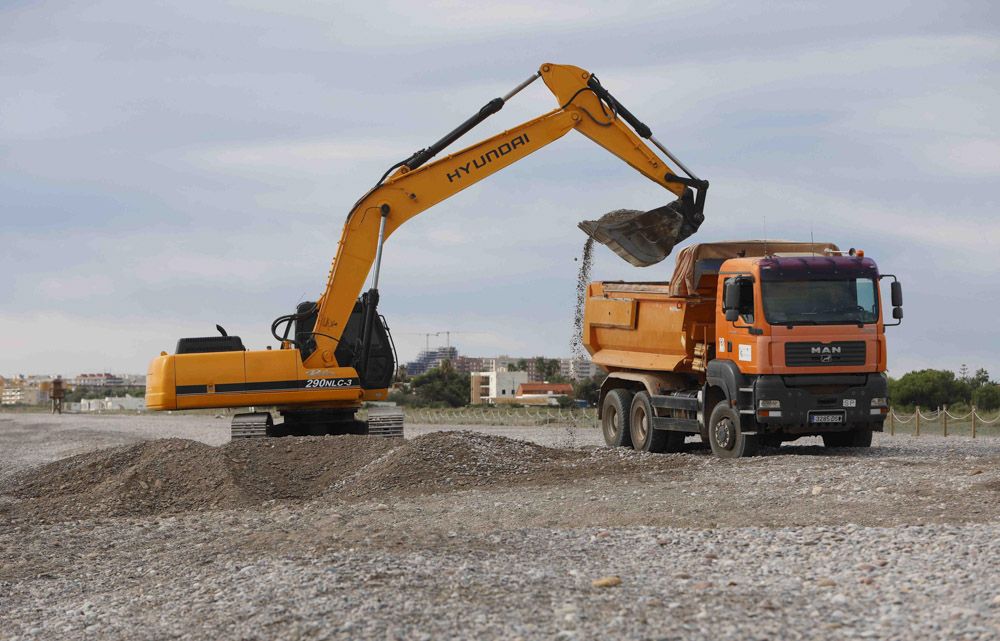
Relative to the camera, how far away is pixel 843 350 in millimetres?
20141

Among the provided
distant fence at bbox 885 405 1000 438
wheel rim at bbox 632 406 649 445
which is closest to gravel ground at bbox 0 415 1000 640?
wheel rim at bbox 632 406 649 445

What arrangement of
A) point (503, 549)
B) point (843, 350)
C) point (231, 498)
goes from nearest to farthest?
point (503, 549) < point (231, 498) < point (843, 350)

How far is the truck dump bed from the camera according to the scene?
21969 mm

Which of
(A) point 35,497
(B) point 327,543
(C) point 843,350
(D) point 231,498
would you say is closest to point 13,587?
(B) point 327,543

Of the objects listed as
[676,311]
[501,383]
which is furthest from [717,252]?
[501,383]

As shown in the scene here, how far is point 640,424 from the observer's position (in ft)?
78.8

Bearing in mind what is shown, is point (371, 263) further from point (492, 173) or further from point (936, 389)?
point (936, 389)

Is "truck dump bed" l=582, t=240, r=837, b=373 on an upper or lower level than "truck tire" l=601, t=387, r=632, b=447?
upper

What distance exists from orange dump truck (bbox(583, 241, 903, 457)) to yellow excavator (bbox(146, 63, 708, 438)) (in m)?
2.24

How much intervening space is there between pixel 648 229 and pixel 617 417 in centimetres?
389

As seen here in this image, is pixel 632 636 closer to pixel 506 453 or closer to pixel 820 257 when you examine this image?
pixel 506 453

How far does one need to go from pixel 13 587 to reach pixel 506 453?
31.0 ft

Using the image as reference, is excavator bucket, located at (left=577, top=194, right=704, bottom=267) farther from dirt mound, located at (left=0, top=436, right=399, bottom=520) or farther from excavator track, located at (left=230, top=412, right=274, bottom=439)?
excavator track, located at (left=230, top=412, right=274, bottom=439)

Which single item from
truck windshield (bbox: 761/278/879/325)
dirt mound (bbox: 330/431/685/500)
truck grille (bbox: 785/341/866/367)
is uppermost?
truck windshield (bbox: 761/278/879/325)
